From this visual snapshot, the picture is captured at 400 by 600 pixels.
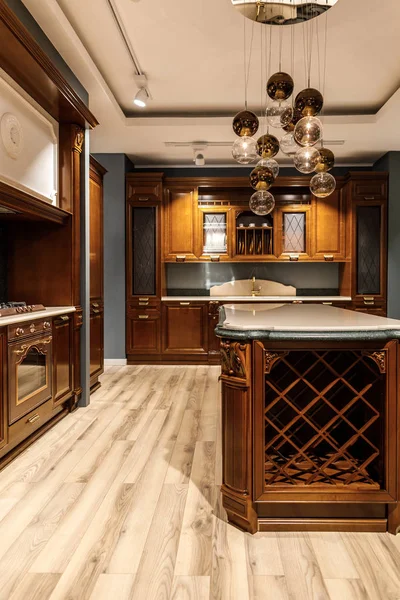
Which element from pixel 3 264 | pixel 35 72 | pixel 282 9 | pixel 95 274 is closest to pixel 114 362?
pixel 95 274

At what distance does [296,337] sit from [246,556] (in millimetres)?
909

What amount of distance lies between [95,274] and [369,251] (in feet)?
12.5

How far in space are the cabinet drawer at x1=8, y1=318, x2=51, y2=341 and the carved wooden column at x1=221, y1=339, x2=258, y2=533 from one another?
149cm

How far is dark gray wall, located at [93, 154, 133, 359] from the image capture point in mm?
6223

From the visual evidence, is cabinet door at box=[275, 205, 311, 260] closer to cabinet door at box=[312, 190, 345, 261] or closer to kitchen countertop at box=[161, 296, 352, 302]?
cabinet door at box=[312, 190, 345, 261]

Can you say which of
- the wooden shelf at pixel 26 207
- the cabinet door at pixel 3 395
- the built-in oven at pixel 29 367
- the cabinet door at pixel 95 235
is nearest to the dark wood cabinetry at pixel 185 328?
the cabinet door at pixel 95 235

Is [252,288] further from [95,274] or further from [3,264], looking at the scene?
[3,264]

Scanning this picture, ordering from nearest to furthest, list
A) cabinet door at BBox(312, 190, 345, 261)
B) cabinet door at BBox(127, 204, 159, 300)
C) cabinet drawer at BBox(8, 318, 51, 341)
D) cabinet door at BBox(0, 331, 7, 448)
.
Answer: cabinet door at BBox(0, 331, 7, 448) → cabinet drawer at BBox(8, 318, 51, 341) → cabinet door at BBox(127, 204, 159, 300) → cabinet door at BBox(312, 190, 345, 261)

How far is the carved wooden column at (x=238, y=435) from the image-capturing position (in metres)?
1.97

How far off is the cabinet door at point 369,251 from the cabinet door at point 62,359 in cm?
410

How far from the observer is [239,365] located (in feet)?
6.51

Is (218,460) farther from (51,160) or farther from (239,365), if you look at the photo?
(51,160)

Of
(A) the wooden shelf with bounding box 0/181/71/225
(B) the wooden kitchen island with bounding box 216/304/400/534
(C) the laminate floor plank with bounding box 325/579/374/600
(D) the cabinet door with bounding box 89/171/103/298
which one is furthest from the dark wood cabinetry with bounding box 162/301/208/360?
(C) the laminate floor plank with bounding box 325/579/374/600

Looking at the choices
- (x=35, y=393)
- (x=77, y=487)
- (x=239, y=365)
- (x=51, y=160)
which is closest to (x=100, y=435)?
(x=35, y=393)
